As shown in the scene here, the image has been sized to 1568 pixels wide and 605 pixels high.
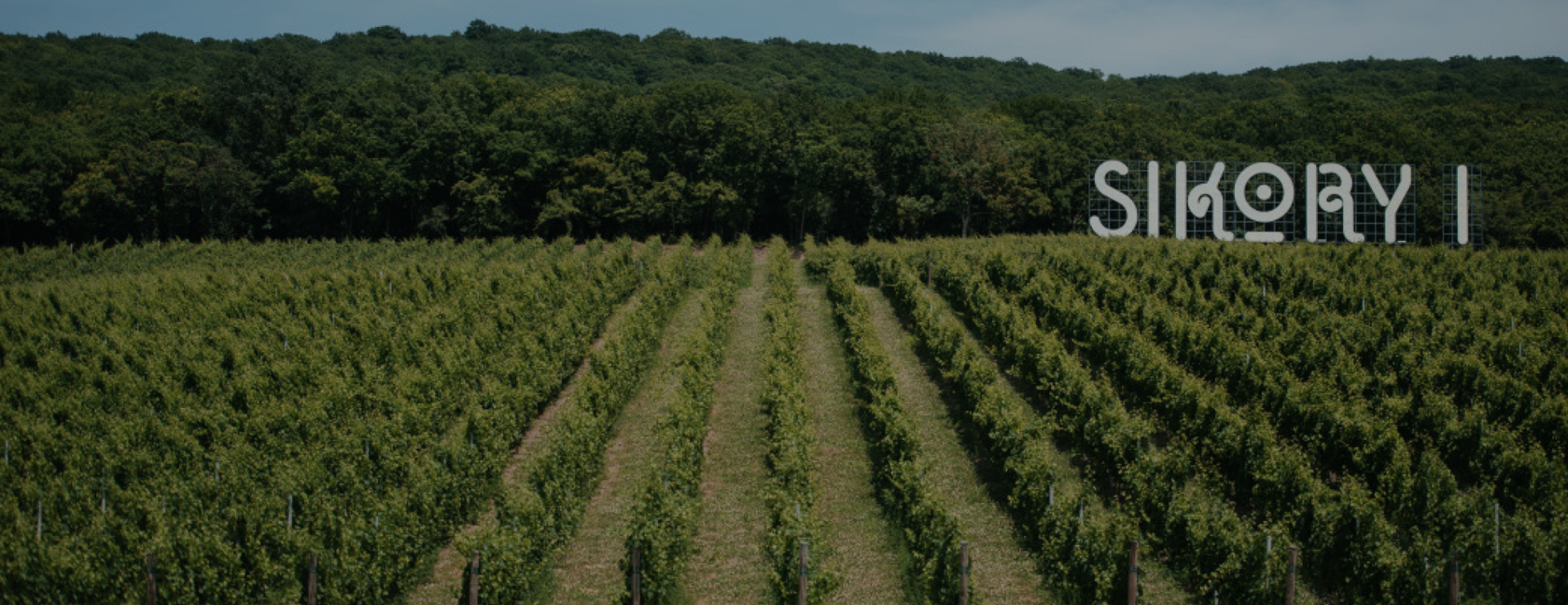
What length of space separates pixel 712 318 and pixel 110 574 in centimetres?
2054

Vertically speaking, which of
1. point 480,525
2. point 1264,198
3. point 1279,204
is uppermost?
point 1264,198

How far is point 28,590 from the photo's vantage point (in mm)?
16500

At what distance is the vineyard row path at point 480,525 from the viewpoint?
60.7 feet

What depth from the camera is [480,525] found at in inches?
810

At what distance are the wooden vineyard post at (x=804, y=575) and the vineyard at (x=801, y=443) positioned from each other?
6 cm

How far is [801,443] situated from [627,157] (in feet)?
158

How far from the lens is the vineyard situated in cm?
1739

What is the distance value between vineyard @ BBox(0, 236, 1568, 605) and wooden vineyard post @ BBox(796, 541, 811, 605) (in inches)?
2.5

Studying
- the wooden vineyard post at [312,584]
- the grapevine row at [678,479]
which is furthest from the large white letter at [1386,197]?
the wooden vineyard post at [312,584]

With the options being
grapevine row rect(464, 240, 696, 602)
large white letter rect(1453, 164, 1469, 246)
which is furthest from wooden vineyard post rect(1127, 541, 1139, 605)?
large white letter rect(1453, 164, 1469, 246)

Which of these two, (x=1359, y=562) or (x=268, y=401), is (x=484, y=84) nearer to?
(x=268, y=401)

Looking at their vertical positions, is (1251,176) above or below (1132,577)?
Result: above

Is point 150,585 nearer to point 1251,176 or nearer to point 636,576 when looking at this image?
point 636,576

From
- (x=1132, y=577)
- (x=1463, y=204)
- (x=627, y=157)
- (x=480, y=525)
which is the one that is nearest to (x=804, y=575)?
(x=1132, y=577)
